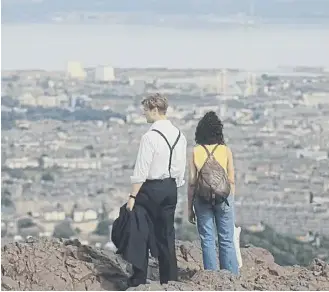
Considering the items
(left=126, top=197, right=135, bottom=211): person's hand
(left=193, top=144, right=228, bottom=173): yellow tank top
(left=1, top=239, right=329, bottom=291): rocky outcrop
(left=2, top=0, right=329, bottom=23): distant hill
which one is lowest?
(left=1, top=239, right=329, bottom=291): rocky outcrop

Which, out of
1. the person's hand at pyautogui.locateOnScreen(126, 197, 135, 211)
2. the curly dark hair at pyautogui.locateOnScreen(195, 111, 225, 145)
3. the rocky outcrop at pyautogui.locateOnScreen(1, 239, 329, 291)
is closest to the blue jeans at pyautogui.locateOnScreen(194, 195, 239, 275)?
the rocky outcrop at pyautogui.locateOnScreen(1, 239, 329, 291)

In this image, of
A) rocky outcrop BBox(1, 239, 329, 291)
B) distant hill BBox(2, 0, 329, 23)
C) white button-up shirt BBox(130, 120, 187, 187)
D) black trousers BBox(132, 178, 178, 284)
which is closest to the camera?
white button-up shirt BBox(130, 120, 187, 187)

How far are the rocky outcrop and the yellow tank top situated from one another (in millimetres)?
709

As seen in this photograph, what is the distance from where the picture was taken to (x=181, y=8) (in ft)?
65.4

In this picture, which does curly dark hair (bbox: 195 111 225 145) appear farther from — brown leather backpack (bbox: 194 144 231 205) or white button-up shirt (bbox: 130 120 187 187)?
white button-up shirt (bbox: 130 120 187 187)

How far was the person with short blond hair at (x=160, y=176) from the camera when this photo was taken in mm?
6500

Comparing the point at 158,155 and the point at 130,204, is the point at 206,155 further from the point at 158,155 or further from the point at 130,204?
the point at 130,204

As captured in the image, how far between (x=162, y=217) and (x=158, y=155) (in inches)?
17.7

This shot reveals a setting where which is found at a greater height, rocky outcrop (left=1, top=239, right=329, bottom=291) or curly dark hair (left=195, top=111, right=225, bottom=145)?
curly dark hair (left=195, top=111, right=225, bottom=145)

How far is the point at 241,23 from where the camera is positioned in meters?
19.9

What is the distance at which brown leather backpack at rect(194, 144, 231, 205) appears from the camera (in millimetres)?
6828

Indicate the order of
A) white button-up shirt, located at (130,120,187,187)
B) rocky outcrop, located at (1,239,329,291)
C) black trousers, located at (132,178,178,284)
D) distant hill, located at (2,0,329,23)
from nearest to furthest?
white button-up shirt, located at (130,120,187,187)
black trousers, located at (132,178,178,284)
rocky outcrop, located at (1,239,329,291)
distant hill, located at (2,0,329,23)

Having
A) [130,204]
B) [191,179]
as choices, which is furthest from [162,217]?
[191,179]

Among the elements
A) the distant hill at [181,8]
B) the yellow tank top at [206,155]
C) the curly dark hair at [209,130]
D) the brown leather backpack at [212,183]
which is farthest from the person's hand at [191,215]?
the distant hill at [181,8]
